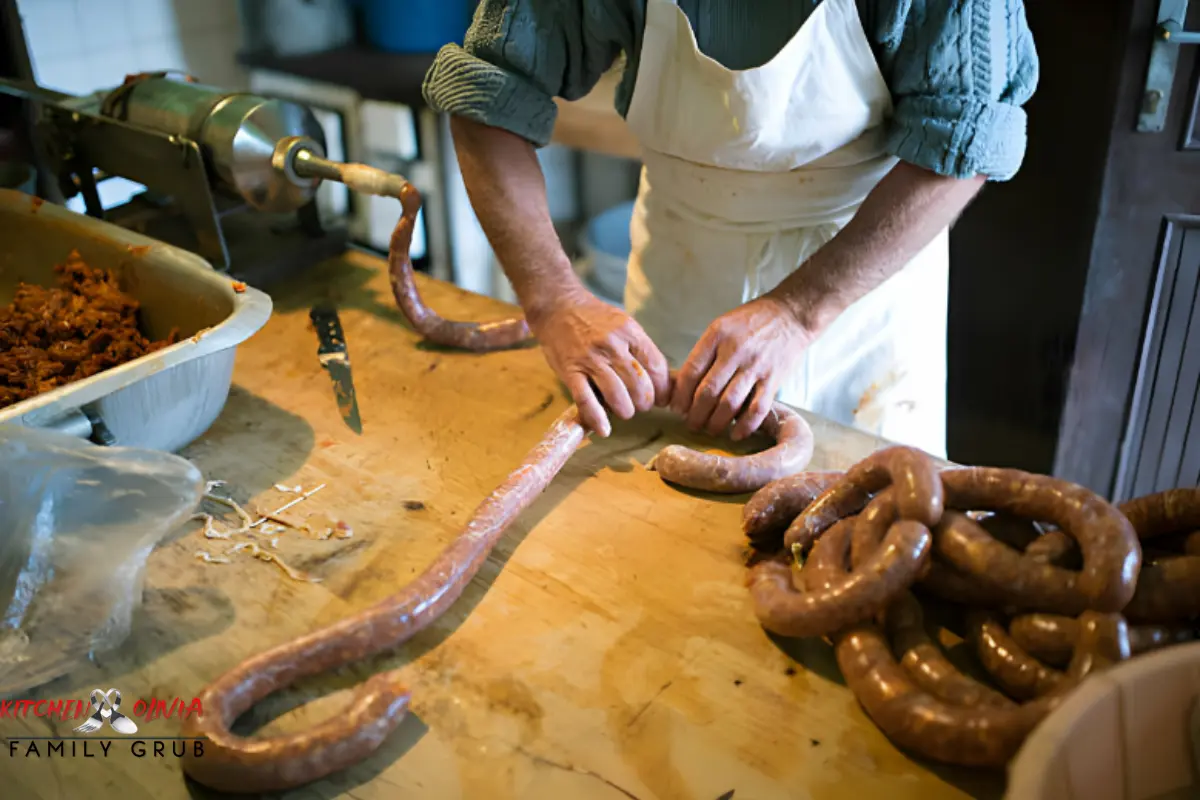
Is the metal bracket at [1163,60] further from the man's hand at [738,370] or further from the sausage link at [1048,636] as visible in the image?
the sausage link at [1048,636]

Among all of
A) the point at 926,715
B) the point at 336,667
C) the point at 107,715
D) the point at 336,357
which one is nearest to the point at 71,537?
the point at 107,715

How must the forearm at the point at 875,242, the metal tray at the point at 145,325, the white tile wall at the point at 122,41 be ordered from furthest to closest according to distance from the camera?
the white tile wall at the point at 122,41 < the forearm at the point at 875,242 < the metal tray at the point at 145,325

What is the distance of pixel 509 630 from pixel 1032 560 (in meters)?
0.55

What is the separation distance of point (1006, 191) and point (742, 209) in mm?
1007

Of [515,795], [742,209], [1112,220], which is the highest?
[742,209]

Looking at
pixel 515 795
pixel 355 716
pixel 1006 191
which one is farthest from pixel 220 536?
pixel 1006 191

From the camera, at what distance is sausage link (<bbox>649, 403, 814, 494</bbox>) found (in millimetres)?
1189

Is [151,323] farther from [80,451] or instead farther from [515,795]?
[515,795]

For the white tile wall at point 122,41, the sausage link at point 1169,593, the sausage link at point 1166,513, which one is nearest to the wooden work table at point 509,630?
the sausage link at point 1169,593

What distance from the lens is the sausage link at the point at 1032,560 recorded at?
0.86 m

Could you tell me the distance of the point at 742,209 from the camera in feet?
4.74

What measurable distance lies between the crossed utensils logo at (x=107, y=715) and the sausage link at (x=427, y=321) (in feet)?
2.55

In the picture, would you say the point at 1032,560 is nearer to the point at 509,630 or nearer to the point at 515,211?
the point at 509,630

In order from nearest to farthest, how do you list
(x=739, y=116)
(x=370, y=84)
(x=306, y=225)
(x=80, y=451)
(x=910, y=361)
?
(x=80, y=451) → (x=739, y=116) → (x=910, y=361) → (x=306, y=225) → (x=370, y=84)
